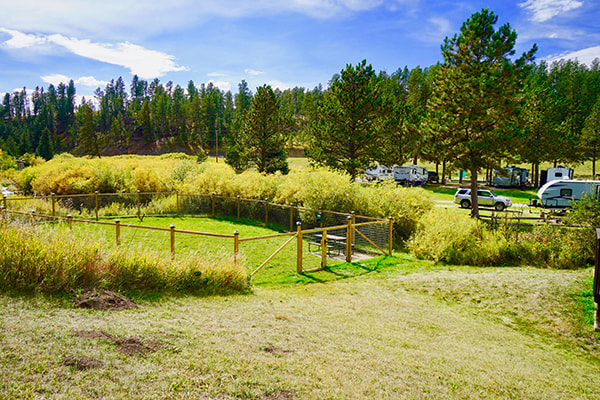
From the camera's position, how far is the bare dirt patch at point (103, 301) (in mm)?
5180

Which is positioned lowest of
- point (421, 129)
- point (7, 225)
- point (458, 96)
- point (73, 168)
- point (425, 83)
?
point (7, 225)

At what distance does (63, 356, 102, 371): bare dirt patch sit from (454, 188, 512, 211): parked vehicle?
29450 mm

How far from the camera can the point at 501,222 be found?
14672 millimetres

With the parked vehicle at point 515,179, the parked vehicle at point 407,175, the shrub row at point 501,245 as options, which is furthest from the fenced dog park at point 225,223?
the parked vehicle at point 515,179

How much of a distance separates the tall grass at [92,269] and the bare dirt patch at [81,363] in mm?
2556

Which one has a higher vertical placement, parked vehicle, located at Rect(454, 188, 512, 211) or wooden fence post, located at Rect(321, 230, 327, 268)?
parked vehicle, located at Rect(454, 188, 512, 211)

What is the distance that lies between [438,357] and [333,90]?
26488 millimetres

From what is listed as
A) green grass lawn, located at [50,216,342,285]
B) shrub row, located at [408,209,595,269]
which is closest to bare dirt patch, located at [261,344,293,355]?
green grass lawn, located at [50,216,342,285]

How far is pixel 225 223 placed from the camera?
19172 mm

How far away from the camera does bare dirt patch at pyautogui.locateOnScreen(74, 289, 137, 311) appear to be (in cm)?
518

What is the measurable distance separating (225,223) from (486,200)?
858 inches

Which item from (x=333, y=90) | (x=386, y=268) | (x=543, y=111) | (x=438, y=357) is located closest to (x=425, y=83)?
(x=543, y=111)

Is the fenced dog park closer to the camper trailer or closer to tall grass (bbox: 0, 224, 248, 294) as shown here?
tall grass (bbox: 0, 224, 248, 294)

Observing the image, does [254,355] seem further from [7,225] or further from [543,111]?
[543,111]
